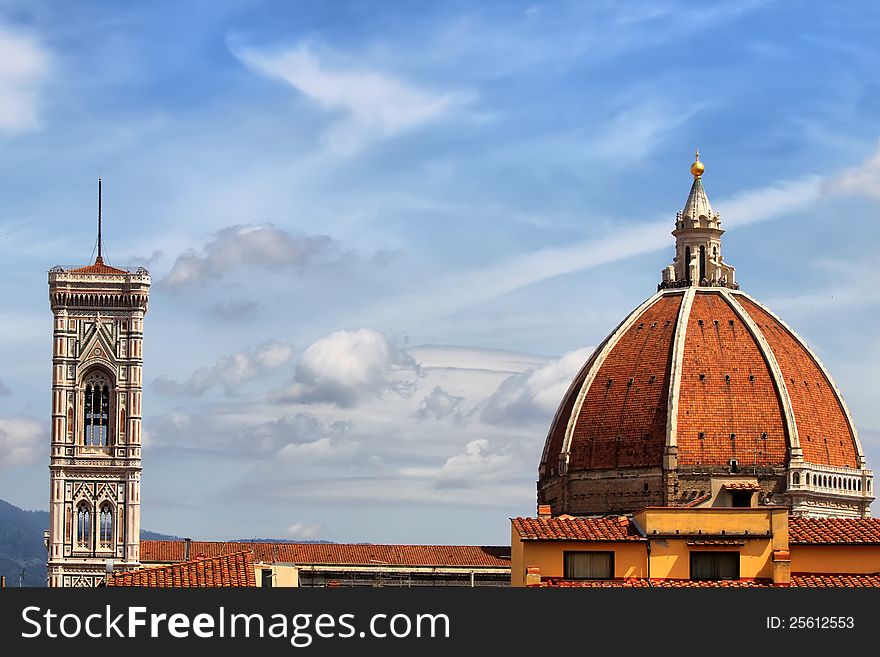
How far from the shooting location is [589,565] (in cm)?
3991

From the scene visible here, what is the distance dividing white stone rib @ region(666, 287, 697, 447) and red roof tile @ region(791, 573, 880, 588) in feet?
197

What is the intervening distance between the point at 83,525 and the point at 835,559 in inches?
2449

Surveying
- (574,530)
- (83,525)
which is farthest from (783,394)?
(574,530)

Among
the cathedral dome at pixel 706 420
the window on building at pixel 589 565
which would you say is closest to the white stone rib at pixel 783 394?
the cathedral dome at pixel 706 420

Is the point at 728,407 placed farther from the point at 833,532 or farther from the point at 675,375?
the point at 833,532

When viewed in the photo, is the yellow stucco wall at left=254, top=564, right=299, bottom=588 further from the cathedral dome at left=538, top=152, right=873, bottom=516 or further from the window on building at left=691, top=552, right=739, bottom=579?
the cathedral dome at left=538, top=152, right=873, bottom=516

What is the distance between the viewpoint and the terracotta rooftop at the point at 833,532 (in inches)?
1587

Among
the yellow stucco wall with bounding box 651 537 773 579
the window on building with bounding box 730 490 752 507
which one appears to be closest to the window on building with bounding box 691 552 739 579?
the yellow stucco wall with bounding box 651 537 773 579

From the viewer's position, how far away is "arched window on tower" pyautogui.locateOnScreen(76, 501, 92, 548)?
97.9 meters

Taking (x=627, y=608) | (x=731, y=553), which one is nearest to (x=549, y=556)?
(x=731, y=553)

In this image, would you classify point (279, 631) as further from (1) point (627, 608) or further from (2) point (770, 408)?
(2) point (770, 408)

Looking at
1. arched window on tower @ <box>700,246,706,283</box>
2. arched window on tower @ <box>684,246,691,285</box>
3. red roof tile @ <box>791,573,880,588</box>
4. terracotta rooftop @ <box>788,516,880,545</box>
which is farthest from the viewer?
arched window on tower @ <box>700,246,706,283</box>

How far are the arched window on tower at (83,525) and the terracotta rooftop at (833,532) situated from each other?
58892 mm

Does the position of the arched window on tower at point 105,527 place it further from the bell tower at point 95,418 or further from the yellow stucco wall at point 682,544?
the yellow stucco wall at point 682,544
